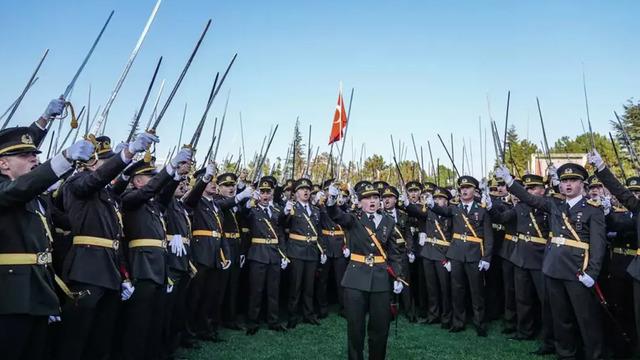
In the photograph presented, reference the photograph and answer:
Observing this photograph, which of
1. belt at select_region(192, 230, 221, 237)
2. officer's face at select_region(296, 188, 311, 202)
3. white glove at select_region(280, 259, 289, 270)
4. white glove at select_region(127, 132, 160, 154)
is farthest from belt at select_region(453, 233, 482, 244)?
white glove at select_region(127, 132, 160, 154)

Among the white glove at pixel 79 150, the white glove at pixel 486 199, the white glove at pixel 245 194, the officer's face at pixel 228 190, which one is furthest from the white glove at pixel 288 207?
the white glove at pixel 79 150

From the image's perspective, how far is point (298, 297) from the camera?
9.35 meters

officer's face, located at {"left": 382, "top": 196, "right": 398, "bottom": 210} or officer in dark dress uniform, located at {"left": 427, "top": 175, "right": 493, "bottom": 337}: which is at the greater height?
officer's face, located at {"left": 382, "top": 196, "right": 398, "bottom": 210}

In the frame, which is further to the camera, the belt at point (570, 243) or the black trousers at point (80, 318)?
the belt at point (570, 243)

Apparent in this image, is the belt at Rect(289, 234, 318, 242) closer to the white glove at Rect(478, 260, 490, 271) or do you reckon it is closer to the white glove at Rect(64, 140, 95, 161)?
the white glove at Rect(478, 260, 490, 271)

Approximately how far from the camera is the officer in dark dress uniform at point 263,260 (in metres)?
8.73

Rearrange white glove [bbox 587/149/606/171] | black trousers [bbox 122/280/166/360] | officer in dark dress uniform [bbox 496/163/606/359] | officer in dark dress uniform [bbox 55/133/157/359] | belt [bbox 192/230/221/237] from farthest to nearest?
belt [bbox 192/230/221/237] < officer in dark dress uniform [bbox 496/163/606/359] < white glove [bbox 587/149/606/171] < black trousers [bbox 122/280/166/360] < officer in dark dress uniform [bbox 55/133/157/359]

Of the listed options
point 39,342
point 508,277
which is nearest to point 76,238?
point 39,342

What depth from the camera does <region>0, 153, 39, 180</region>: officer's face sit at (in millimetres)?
3684

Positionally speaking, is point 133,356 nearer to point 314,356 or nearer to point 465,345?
point 314,356

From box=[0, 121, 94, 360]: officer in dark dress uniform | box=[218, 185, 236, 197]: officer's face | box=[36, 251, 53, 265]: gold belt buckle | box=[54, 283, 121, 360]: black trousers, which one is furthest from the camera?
box=[218, 185, 236, 197]: officer's face

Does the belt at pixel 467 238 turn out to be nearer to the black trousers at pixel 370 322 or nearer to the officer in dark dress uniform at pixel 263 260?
the officer in dark dress uniform at pixel 263 260

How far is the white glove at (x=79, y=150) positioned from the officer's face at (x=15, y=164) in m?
0.69

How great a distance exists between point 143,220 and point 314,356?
130 inches
